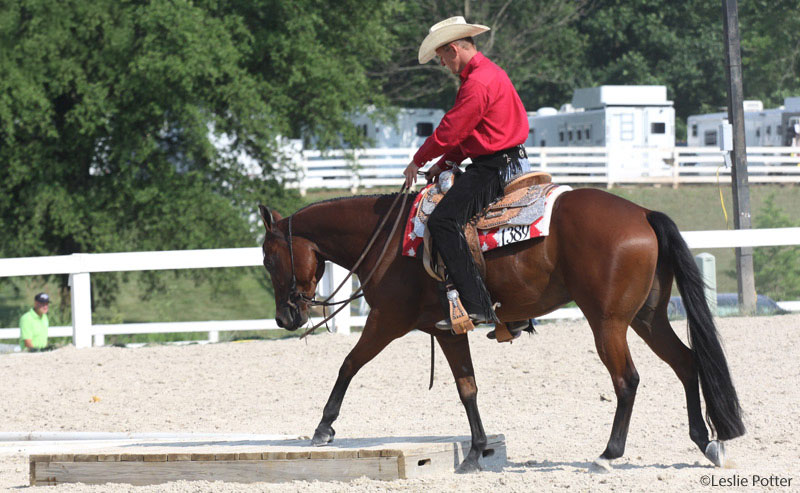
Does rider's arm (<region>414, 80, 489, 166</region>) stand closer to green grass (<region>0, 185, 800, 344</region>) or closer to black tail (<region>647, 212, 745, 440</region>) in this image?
black tail (<region>647, 212, 745, 440</region>)

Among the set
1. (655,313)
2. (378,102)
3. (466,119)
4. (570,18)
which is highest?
(570,18)

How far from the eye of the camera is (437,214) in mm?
6031

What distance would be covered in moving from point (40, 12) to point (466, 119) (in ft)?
44.2

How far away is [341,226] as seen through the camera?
661 centimetres

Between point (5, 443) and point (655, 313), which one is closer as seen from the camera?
point (655, 313)

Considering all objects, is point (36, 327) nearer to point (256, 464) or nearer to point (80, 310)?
point (80, 310)

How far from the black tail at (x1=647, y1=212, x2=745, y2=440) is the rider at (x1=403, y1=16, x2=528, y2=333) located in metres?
1.01

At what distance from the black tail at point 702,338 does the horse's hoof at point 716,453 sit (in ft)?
0.19

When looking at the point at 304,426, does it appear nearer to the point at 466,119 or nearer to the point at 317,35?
the point at 466,119

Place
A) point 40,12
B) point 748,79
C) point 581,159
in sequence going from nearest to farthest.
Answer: point 40,12
point 581,159
point 748,79

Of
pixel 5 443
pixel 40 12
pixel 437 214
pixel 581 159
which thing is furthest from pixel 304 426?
pixel 581 159

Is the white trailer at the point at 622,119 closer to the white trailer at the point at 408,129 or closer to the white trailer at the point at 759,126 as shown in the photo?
the white trailer at the point at 759,126

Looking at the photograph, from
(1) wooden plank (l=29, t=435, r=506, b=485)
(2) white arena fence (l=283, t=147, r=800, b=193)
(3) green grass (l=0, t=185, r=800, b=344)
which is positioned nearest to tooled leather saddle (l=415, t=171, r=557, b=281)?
(1) wooden plank (l=29, t=435, r=506, b=485)

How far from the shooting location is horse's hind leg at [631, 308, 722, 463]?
6090mm
